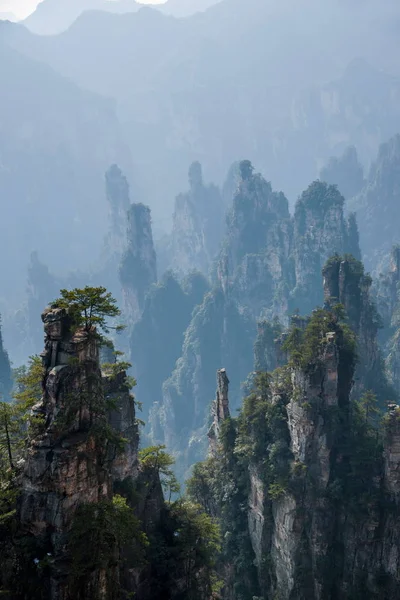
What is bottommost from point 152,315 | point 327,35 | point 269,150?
point 152,315

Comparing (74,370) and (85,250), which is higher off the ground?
(85,250)

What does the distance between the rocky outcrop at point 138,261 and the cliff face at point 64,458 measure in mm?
85219

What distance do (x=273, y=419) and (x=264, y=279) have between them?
64.1m

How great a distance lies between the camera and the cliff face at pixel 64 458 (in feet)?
63.6

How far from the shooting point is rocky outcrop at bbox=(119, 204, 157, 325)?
4161 inches

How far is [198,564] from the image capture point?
26.7 meters

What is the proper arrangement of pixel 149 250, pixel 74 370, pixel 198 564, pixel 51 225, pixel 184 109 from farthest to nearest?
pixel 184 109 < pixel 51 225 < pixel 149 250 < pixel 198 564 < pixel 74 370

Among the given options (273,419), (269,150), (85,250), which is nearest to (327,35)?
(269,150)

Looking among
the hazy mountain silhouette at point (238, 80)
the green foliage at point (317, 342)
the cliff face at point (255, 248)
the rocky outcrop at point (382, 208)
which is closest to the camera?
the green foliage at point (317, 342)

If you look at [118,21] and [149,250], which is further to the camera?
[118,21]

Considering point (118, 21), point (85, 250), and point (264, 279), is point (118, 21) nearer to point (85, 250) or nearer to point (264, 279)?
point (85, 250)

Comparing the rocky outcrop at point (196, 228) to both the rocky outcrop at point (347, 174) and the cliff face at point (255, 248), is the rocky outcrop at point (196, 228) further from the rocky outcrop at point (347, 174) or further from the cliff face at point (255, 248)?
the rocky outcrop at point (347, 174)

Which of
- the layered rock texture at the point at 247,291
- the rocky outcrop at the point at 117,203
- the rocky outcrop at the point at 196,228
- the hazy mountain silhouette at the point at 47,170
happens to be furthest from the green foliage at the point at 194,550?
the hazy mountain silhouette at the point at 47,170

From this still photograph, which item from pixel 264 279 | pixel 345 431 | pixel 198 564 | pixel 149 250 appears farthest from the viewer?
pixel 149 250
